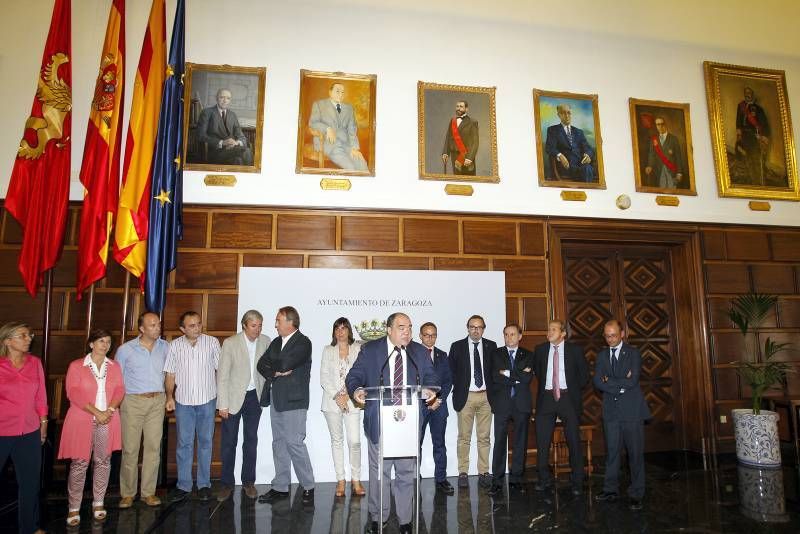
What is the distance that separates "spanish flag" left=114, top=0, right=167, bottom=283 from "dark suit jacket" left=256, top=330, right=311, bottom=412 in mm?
1760

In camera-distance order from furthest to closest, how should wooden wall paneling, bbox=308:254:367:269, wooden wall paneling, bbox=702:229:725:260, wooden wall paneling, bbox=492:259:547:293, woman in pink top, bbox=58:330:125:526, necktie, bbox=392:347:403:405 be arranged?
wooden wall paneling, bbox=702:229:725:260 < wooden wall paneling, bbox=492:259:547:293 < wooden wall paneling, bbox=308:254:367:269 < woman in pink top, bbox=58:330:125:526 < necktie, bbox=392:347:403:405

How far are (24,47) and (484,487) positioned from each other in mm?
7464

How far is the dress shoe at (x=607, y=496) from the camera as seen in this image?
4.59m

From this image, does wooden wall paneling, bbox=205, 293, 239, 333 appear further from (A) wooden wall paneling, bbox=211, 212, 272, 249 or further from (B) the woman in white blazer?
(B) the woman in white blazer

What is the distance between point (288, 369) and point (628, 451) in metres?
3.33

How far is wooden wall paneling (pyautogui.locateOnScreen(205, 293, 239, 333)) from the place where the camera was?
227 inches

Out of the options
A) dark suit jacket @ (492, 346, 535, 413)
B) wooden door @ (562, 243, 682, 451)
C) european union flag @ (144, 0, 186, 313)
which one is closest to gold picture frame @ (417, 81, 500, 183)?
wooden door @ (562, 243, 682, 451)

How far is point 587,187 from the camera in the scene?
6754mm

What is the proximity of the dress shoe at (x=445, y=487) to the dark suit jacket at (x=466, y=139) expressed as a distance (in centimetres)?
395

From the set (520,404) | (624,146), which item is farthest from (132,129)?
(624,146)

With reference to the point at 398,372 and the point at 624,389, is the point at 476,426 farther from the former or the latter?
the point at 398,372

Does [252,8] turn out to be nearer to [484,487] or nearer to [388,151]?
[388,151]

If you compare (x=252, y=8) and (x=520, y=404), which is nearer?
(x=520, y=404)

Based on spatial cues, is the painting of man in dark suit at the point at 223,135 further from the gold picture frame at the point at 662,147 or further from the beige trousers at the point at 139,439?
the gold picture frame at the point at 662,147
